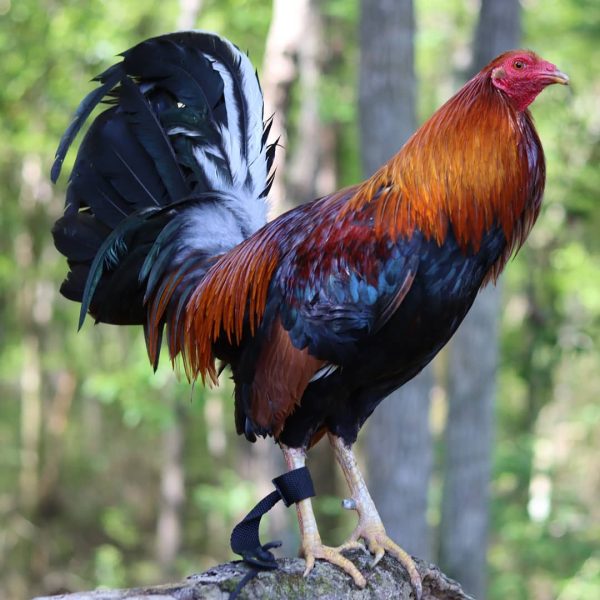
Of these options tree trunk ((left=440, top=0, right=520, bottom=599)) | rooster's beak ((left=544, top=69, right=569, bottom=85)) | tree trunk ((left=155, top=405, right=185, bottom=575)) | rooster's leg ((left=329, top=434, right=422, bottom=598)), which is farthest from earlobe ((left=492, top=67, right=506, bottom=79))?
tree trunk ((left=155, top=405, right=185, bottom=575))

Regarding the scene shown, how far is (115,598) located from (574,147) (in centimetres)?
1057

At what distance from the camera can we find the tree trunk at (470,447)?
30.6 feet

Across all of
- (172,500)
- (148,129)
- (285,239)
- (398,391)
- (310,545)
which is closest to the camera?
(310,545)

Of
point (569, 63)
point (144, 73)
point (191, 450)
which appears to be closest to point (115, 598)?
point (144, 73)

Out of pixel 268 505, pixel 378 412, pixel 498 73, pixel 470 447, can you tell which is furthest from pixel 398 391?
pixel 498 73

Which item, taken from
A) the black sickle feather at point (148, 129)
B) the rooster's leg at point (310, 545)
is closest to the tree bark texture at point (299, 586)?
the rooster's leg at point (310, 545)

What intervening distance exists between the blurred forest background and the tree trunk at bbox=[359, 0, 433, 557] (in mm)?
17

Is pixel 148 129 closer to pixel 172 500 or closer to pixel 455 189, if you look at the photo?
pixel 455 189

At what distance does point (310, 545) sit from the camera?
3805 mm

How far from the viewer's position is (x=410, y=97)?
7.29 meters

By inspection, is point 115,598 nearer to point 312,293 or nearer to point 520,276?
point 312,293

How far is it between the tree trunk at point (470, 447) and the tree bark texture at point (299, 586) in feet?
17.5

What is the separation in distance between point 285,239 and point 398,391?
3602 millimetres

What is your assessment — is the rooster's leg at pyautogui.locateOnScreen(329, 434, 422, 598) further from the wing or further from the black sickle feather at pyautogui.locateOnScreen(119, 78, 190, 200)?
the black sickle feather at pyautogui.locateOnScreen(119, 78, 190, 200)
